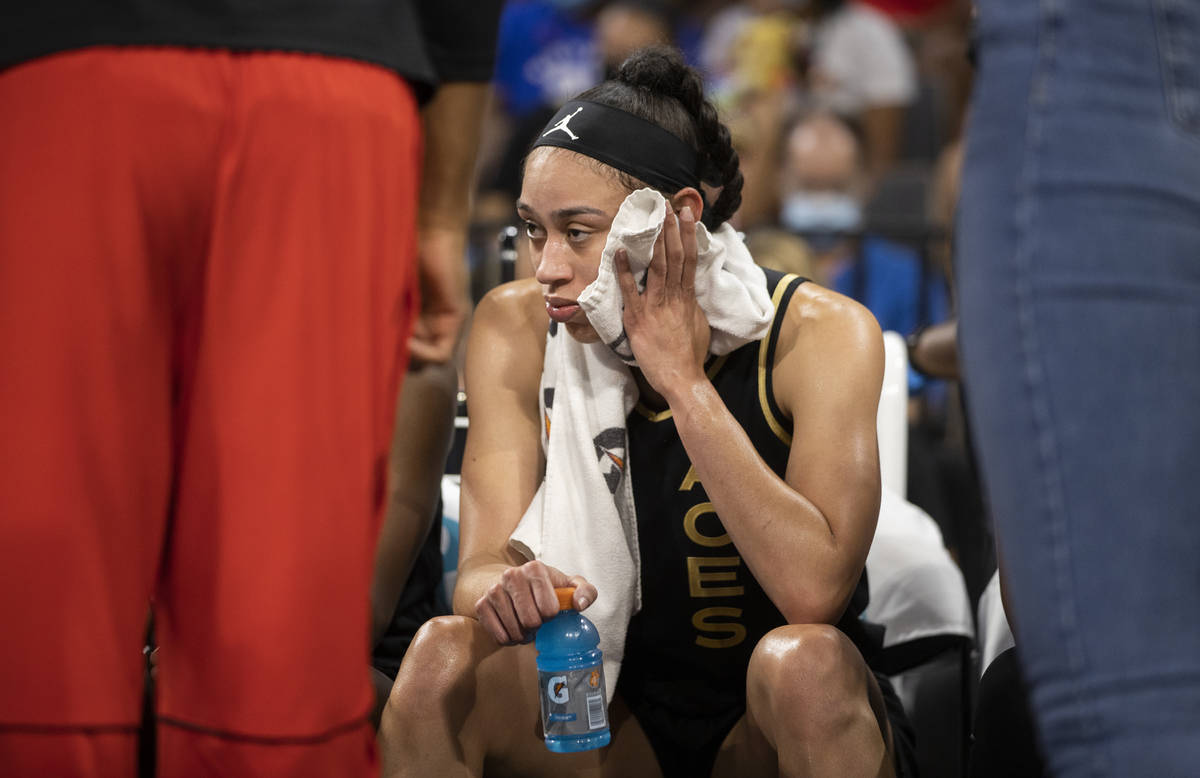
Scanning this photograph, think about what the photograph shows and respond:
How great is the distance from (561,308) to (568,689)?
645mm

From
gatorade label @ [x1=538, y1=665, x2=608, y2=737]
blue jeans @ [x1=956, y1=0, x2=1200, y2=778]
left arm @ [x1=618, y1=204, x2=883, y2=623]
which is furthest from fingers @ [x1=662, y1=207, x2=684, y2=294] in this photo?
blue jeans @ [x1=956, y1=0, x2=1200, y2=778]

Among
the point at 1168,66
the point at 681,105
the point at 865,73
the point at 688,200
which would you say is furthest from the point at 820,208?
the point at 1168,66

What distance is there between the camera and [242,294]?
46.7 inches

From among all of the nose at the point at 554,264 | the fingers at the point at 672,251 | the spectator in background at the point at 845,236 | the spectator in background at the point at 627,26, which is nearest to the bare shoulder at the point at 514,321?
the nose at the point at 554,264

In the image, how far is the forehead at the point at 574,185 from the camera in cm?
213

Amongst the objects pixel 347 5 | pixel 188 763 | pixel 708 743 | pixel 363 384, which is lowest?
pixel 708 743

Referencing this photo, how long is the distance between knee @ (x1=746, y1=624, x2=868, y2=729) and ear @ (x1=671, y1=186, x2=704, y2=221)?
752 mm

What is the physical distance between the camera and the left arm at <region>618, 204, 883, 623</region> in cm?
195

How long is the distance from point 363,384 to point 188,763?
41 centimetres

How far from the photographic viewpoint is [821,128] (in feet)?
18.8

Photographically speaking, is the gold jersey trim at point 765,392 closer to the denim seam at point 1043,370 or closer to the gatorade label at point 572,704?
the gatorade label at point 572,704

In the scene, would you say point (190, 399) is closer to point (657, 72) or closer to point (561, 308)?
point (561, 308)

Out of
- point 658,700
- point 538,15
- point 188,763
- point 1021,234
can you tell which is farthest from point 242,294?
point 538,15

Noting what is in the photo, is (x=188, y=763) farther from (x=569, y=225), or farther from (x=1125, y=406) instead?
(x=569, y=225)
